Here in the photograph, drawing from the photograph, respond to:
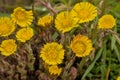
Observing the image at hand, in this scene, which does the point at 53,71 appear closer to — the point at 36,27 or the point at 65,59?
the point at 65,59

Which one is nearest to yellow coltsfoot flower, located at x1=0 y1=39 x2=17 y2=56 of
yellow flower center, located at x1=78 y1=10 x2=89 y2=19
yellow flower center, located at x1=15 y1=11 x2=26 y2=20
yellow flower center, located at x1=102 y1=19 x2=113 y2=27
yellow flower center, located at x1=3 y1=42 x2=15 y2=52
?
yellow flower center, located at x1=3 y1=42 x2=15 y2=52

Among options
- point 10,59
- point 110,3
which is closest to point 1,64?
point 10,59

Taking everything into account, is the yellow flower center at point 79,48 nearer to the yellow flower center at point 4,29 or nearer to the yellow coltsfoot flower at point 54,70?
the yellow coltsfoot flower at point 54,70

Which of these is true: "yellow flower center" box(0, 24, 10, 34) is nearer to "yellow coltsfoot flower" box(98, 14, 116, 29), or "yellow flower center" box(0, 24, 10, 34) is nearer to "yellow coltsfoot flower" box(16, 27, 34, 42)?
"yellow coltsfoot flower" box(16, 27, 34, 42)

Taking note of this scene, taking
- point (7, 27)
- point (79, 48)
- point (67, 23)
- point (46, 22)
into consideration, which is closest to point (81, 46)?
point (79, 48)

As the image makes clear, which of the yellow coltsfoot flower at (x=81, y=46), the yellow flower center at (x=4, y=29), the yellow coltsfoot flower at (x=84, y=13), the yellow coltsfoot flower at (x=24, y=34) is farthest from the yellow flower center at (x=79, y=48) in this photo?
the yellow flower center at (x=4, y=29)

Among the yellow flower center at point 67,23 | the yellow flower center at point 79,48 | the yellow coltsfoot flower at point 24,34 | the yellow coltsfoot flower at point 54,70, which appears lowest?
the yellow coltsfoot flower at point 54,70
